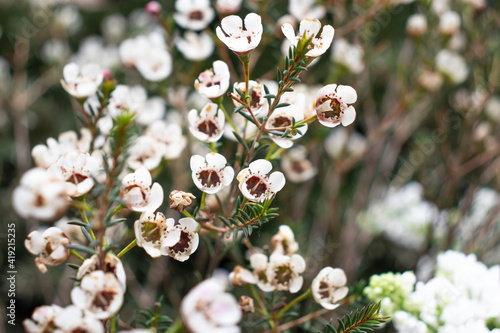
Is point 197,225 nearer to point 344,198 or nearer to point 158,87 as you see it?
point 158,87

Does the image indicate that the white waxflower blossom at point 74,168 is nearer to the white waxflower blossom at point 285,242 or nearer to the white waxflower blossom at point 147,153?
the white waxflower blossom at point 147,153

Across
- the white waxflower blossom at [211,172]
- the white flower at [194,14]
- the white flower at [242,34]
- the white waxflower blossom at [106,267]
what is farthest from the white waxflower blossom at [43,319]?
the white flower at [194,14]

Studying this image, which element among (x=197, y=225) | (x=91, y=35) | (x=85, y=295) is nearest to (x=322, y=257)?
(x=197, y=225)

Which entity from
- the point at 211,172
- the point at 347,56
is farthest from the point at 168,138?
the point at 347,56

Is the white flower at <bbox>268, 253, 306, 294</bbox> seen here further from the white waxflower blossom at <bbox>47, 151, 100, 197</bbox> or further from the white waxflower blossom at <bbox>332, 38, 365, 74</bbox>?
the white waxflower blossom at <bbox>332, 38, 365, 74</bbox>

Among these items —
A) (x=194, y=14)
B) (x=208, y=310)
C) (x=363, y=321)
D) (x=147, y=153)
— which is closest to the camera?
(x=208, y=310)

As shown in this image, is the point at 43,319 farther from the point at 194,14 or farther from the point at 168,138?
the point at 194,14
